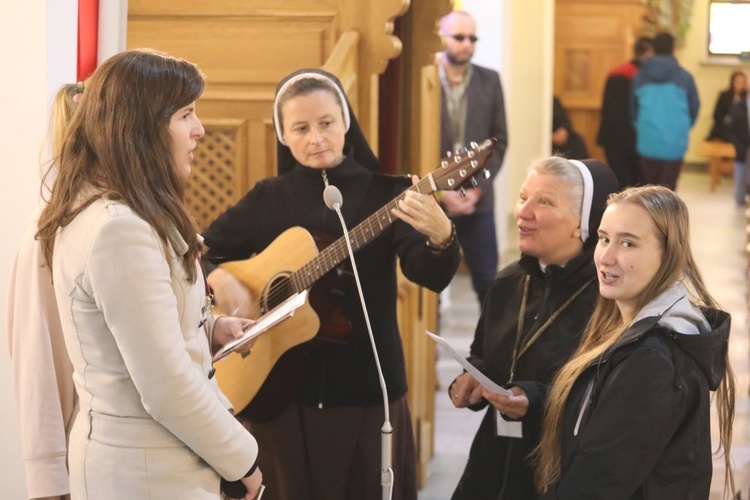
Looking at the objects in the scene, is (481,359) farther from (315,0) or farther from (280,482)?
(315,0)

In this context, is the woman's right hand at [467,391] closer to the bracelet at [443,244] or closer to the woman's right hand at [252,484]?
the bracelet at [443,244]

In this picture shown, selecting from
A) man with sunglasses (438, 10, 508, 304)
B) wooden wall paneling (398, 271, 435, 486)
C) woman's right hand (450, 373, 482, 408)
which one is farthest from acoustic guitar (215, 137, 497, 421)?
man with sunglasses (438, 10, 508, 304)

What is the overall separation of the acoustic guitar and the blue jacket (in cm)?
670

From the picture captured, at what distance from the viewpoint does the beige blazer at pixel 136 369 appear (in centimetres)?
182

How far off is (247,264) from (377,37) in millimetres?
1050

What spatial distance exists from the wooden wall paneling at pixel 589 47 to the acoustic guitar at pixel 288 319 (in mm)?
11094

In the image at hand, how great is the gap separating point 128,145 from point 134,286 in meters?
0.26

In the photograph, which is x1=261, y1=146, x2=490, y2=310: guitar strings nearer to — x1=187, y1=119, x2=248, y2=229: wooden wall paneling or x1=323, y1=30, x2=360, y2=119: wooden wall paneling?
x1=323, y1=30, x2=360, y2=119: wooden wall paneling

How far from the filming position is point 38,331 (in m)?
2.20

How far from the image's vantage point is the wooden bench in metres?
14.4

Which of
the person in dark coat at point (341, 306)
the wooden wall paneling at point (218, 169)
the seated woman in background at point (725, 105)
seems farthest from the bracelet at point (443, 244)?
the seated woman in background at point (725, 105)

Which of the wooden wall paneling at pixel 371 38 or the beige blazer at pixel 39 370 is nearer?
the beige blazer at pixel 39 370

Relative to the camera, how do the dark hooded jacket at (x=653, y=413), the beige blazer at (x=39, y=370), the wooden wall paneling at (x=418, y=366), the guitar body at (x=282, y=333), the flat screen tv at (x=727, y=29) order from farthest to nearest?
the flat screen tv at (x=727, y=29) < the wooden wall paneling at (x=418, y=366) < the guitar body at (x=282, y=333) < the beige blazer at (x=39, y=370) < the dark hooded jacket at (x=653, y=413)

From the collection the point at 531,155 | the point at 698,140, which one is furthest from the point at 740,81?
the point at 531,155
